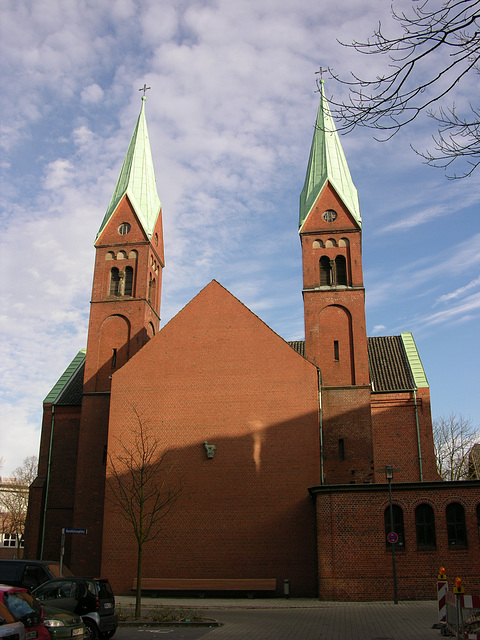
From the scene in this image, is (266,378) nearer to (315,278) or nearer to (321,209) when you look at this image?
(315,278)

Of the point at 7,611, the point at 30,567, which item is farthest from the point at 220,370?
the point at 7,611

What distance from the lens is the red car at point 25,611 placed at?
1055 cm

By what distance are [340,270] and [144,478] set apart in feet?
50.5

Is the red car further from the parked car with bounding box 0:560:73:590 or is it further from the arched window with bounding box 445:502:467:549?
the arched window with bounding box 445:502:467:549

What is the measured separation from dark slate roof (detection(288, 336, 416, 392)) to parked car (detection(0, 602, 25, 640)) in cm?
2850

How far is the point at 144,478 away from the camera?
2862cm

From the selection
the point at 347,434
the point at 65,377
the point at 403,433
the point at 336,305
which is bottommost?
the point at 347,434

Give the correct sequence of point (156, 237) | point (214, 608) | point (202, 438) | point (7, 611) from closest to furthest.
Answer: point (7, 611)
point (214, 608)
point (202, 438)
point (156, 237)

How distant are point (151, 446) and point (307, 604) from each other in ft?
33.5

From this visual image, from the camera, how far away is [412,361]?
38062mm

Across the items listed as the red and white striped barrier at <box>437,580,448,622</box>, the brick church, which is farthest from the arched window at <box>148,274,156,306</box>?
the red and white striped barrier at <box>437,580,448,622</box>

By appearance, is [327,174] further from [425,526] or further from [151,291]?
[425,526]

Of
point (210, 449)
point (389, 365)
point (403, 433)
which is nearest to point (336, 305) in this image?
point (389, 365)

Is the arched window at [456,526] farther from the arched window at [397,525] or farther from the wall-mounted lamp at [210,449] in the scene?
the wall-mounted lamp at [210,449]
